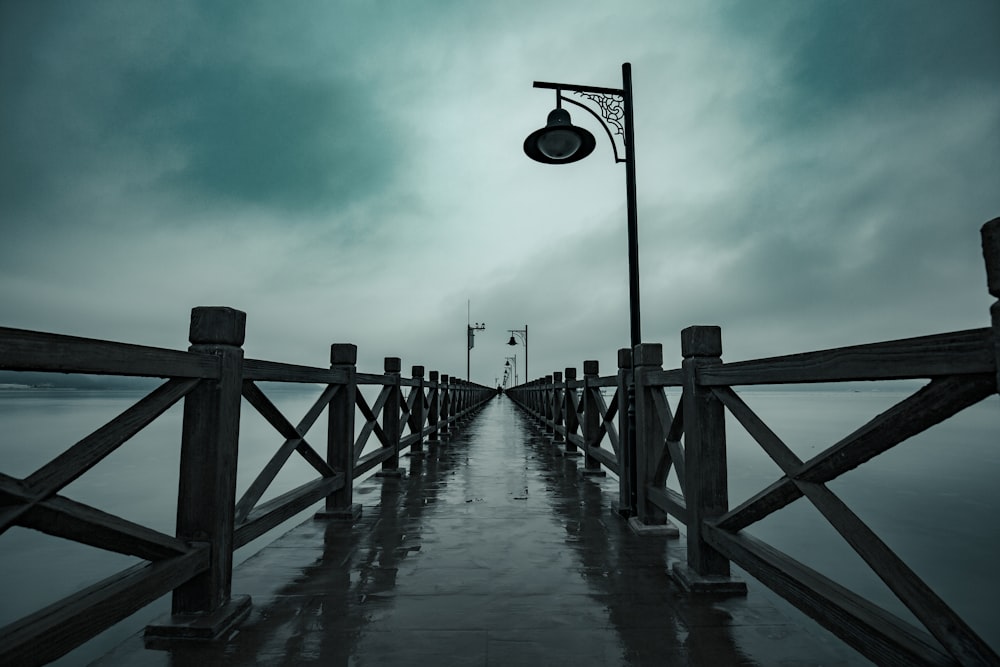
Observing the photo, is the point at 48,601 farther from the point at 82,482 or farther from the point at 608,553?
the point at 82,482

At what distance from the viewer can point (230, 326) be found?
108 inches

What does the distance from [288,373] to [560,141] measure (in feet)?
12.2

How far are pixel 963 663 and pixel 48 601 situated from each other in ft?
17.1

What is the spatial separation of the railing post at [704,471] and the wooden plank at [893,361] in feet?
2.14

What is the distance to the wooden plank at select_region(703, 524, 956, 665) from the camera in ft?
5.44

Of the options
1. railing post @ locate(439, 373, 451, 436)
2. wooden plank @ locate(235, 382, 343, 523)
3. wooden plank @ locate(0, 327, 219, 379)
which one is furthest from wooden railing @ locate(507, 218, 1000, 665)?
railing post @ locate(439, 373, 451, 436)

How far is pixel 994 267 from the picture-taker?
1.33 m

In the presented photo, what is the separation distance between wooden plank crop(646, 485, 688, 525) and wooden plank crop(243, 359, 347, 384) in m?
2.98

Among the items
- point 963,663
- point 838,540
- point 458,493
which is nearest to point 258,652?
point 963,663

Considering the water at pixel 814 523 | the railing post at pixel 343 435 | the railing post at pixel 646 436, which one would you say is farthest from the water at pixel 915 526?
the railing post at pixel 343 435

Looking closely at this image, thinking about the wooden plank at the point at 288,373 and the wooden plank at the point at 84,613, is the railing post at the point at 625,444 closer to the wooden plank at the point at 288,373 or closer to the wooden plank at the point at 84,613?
the wooden plank at the point at 288,373

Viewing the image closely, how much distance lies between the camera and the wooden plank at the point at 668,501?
3.43 m

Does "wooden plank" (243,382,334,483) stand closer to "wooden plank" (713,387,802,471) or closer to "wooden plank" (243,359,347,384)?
"wooden plank" (243,359,347,384)

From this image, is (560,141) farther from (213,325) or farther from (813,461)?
(813,461)
